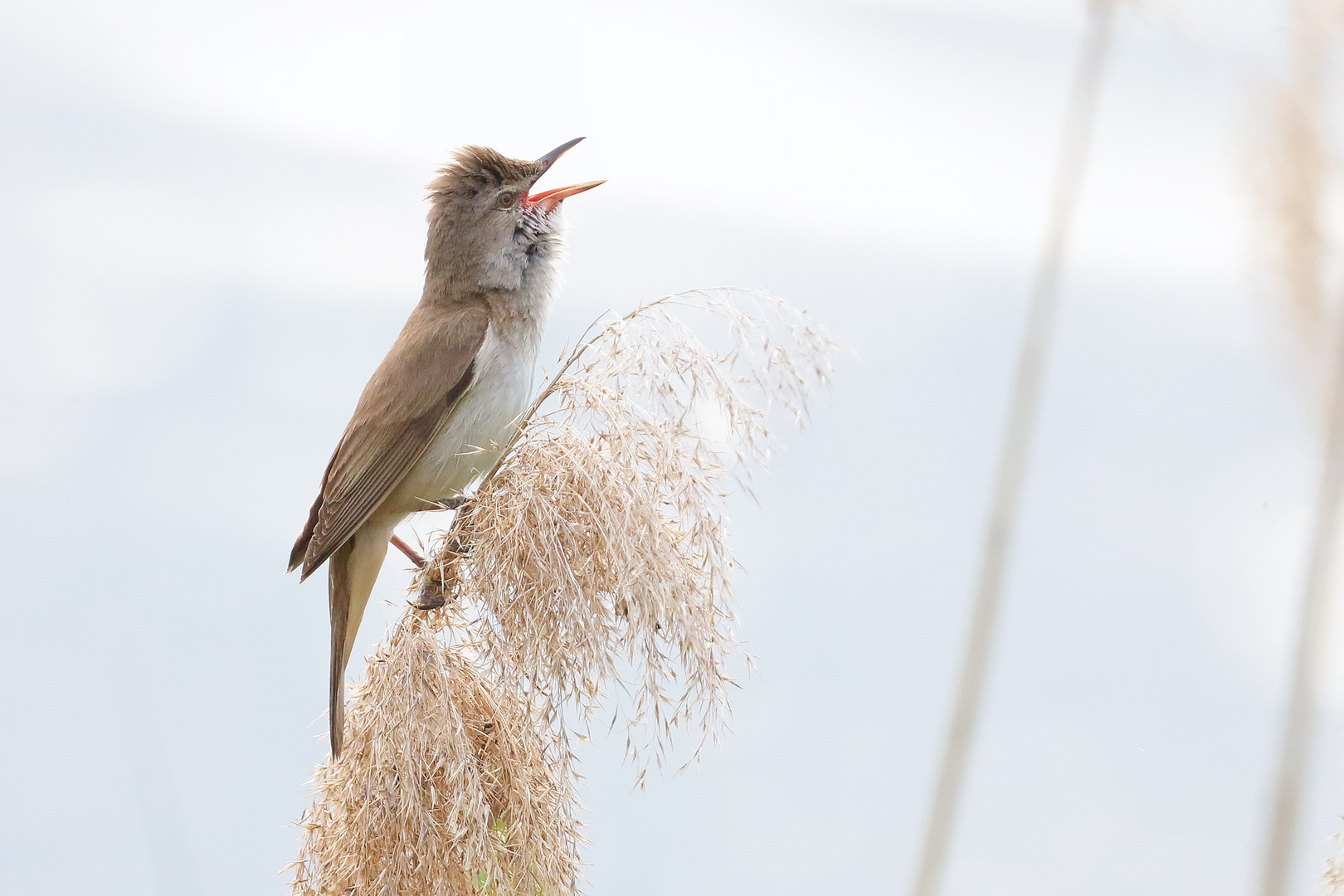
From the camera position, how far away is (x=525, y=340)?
8.46 feet

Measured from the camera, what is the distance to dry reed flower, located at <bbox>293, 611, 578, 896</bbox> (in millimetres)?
1655

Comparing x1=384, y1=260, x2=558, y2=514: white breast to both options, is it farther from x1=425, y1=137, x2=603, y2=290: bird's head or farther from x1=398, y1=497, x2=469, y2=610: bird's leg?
x1=398, y1=497, x2=469, y2=610: bird's leg

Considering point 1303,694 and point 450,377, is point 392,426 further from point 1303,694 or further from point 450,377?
point 1303,694

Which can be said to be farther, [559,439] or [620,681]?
[559,439]

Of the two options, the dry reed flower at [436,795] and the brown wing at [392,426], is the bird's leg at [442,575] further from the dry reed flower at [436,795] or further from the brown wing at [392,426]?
the brown wing at [392,426]

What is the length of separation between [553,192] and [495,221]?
6.4 inches

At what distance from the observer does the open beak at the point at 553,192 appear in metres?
2.59

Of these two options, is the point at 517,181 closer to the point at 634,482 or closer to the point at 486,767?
the point at 634,482

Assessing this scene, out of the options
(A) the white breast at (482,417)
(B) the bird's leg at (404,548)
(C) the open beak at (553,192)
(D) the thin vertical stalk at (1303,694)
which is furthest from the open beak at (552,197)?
(D) the thin vertical stalk at (1303,694)

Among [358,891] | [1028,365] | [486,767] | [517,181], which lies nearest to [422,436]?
[517,181]

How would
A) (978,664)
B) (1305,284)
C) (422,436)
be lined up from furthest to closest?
(422,436) → (1305,284) → (978,664)

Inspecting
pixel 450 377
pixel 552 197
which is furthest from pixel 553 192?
pixel 450 377

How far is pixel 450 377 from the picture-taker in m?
2.45

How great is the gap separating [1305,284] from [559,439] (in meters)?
1.09
